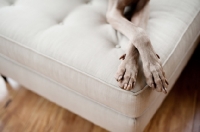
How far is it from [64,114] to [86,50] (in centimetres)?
47

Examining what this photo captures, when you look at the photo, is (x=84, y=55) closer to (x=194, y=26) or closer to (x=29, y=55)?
(x=29, y=55)

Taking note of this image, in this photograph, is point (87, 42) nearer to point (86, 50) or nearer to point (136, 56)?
point (86, 50)

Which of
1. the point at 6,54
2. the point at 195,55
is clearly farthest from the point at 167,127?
the point at 6,54

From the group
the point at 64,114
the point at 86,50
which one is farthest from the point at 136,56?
the point at 64,114

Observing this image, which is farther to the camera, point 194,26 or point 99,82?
point 194,26

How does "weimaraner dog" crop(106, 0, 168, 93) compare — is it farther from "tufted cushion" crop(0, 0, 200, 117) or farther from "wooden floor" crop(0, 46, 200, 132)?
"wooden floor" crop(0, 46, 200, 132)

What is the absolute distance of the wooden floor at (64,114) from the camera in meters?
1.31

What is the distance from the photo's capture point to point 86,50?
1026 millimetres

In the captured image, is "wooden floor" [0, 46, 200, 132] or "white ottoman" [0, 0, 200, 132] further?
"wooden floor" [0, 46, 200, 132]

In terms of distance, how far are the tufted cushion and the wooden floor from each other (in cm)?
29

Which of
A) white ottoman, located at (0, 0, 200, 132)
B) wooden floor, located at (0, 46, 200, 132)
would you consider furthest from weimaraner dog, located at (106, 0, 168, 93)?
wooden floor, located at (0, 46, 200, 132)

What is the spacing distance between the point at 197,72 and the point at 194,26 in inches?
16.8

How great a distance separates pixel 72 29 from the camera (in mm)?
1113

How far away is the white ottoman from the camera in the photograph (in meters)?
0.99
